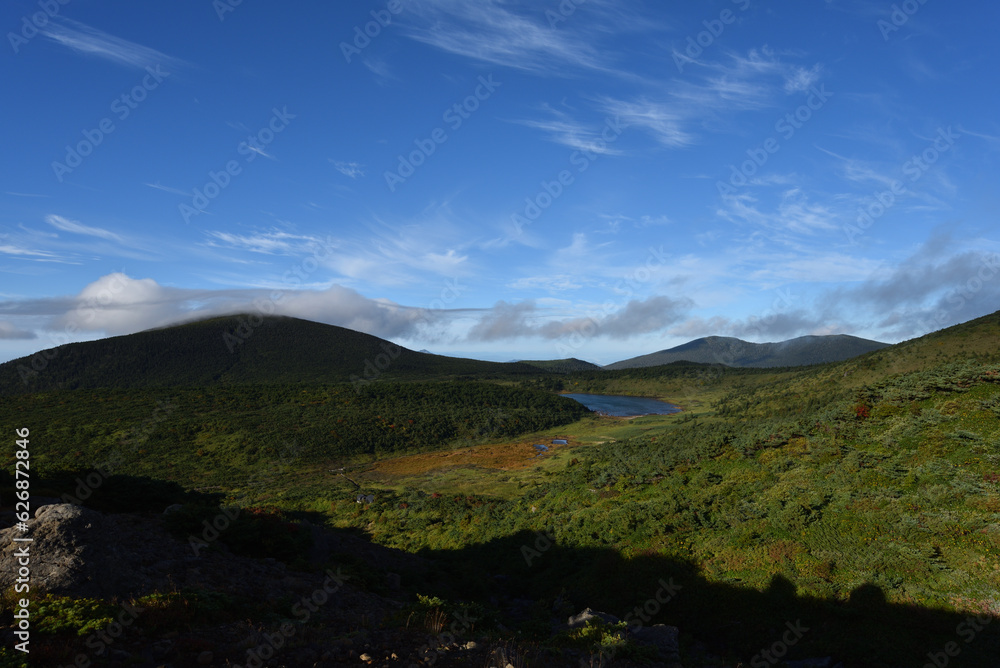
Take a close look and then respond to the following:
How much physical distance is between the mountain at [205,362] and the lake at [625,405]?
55.8 meters

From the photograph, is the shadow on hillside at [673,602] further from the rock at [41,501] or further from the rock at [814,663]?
the rock at [41,501]

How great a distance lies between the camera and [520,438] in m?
86.3

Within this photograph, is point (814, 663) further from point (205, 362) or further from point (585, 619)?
A: point (205, 362)

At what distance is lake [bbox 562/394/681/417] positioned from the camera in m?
115

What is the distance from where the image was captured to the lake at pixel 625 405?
377 ft

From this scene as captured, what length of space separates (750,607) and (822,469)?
798 cm

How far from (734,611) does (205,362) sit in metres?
193

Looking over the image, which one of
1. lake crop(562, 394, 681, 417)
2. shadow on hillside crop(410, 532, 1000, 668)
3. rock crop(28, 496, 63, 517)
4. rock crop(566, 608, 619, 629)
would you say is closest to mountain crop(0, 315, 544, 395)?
lake crop(562, 394, 681, 417)

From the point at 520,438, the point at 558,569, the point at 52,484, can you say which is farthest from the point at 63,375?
the point at 558,569

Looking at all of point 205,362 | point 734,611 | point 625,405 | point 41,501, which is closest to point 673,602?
point 734,611

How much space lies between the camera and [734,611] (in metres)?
13.3

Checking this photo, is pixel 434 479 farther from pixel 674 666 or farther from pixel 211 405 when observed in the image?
pixel 211 405

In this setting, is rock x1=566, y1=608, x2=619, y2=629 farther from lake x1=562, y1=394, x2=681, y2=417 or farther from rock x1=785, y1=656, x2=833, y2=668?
lake x1=562, y1=394, x2=681, y2=417

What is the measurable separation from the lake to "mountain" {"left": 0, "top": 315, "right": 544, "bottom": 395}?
55.8m
